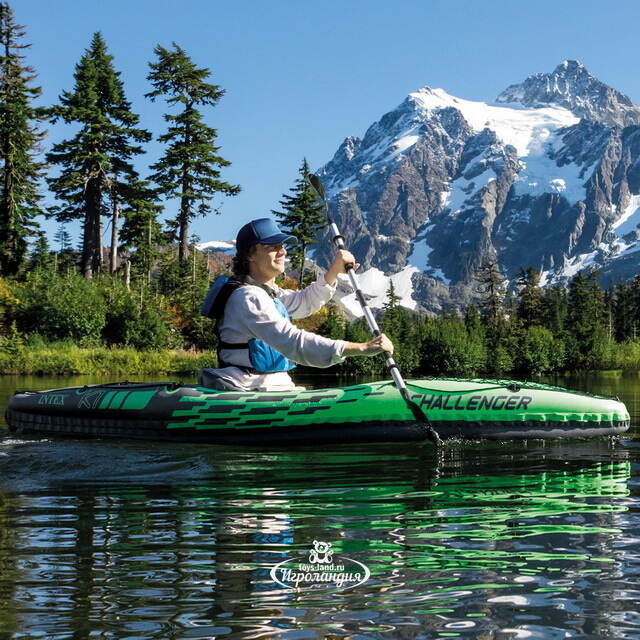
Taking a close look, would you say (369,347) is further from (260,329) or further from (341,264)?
(341,264)

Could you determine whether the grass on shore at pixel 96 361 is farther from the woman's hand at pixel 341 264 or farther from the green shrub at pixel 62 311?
the woman's hand at pixel 341 264

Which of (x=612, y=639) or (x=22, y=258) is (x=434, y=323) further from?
(x=612, y=639)

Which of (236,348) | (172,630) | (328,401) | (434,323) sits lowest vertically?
(172,630)

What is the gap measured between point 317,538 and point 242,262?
3843 mm

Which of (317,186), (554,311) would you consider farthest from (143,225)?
(554,311)

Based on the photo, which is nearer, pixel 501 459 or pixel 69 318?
pixel 501 459

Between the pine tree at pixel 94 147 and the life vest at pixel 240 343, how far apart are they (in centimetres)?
3495

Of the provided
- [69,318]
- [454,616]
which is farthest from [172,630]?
[69,318]

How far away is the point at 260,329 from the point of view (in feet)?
23.9

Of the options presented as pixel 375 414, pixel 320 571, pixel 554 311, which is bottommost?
pixel 320 571

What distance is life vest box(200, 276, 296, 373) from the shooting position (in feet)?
25.0

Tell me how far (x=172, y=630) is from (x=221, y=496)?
2.67 meters

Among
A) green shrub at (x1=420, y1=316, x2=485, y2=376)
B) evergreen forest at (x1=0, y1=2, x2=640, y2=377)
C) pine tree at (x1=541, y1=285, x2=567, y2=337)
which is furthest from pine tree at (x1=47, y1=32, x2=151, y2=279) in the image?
pine tree at (x1=541, y1=285, x2=567, y2=337)

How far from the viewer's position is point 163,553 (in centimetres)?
399
